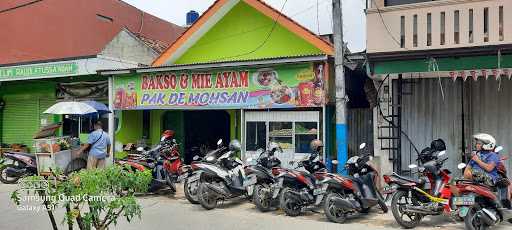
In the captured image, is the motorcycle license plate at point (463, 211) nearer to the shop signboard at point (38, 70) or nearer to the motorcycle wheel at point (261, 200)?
the motorcycle wheel at point (261, 200)

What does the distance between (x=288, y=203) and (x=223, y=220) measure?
1158mm

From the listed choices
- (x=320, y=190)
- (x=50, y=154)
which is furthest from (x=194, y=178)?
(x=50, y=154)

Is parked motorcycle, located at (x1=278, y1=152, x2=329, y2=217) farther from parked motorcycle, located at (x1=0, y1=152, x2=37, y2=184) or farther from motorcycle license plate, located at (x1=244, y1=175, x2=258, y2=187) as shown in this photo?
parked motorcycle, located at (x1=0, y1=152, x2=37, y2=184)

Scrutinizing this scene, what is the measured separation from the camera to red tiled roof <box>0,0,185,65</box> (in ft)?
57.5

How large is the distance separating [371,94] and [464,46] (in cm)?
224

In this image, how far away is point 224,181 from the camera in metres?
8.74

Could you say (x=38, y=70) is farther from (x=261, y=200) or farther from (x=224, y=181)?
(x=261, y=200)

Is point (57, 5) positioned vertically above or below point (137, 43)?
above

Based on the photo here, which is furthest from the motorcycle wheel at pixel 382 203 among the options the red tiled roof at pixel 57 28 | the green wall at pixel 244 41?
the red tiled roof at pixel 57 28

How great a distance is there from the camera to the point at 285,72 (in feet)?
34.0


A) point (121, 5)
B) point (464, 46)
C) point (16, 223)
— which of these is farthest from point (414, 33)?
point (121, 5)

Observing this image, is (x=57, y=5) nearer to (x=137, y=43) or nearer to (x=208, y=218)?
(x=137, y=43)

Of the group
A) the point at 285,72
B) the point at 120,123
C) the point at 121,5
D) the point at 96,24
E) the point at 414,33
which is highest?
the point at 121,5

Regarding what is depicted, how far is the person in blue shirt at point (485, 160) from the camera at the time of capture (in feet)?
23.5
